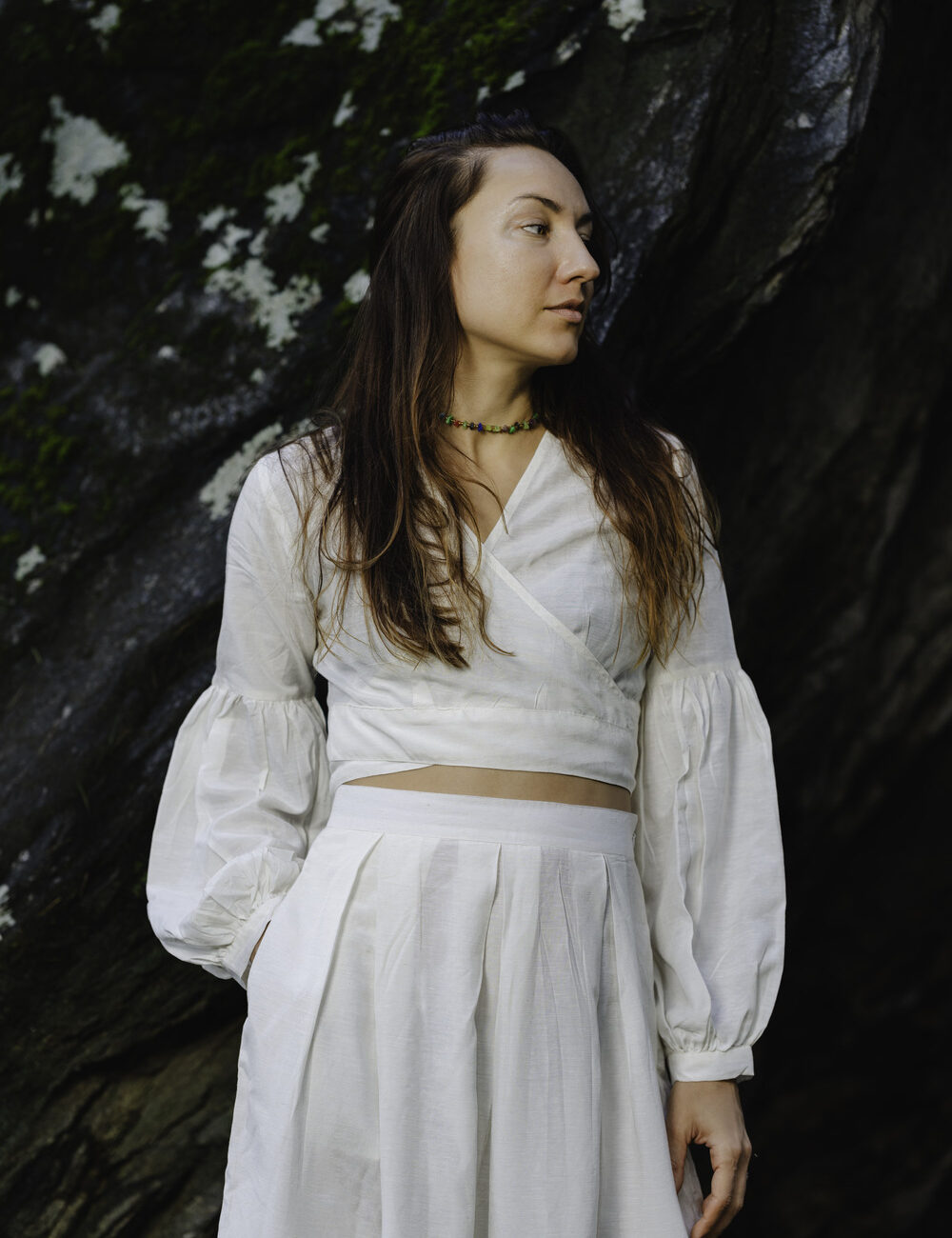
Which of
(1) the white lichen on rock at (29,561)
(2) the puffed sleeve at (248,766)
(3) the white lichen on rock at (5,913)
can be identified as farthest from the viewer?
(1) the white lichen on rock at (29,561)

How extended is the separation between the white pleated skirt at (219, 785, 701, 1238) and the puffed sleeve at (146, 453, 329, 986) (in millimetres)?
110

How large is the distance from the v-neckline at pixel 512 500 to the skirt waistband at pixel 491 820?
13.3 inches

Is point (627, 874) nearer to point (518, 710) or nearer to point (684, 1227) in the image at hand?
point (518, 710)

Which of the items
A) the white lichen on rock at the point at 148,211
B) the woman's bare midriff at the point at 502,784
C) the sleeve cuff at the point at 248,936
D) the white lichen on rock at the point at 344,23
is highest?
the white lichen on rock at the point at 344,23

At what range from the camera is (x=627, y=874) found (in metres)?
1.62

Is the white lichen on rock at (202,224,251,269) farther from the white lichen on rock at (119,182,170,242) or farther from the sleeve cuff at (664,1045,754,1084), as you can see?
the sleeve cuff at (664,1045,754,1084)

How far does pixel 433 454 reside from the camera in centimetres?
173

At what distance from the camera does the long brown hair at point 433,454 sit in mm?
1632

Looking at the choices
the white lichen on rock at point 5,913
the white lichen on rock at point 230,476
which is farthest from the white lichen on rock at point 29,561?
the white lichen on rock at point 5,913

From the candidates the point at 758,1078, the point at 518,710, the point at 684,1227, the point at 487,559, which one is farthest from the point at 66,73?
the point at 758,1078

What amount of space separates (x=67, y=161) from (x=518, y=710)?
A: 5.20 feet

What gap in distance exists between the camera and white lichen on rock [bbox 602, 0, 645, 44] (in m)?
2.33

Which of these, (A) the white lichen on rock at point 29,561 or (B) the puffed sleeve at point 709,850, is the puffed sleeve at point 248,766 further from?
(A) the white lichen on rock at point 29,561

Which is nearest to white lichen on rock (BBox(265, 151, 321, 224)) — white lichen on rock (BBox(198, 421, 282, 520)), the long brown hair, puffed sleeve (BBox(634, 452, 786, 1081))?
white lichen on rock (BBox(198, 421, 282, 520))
